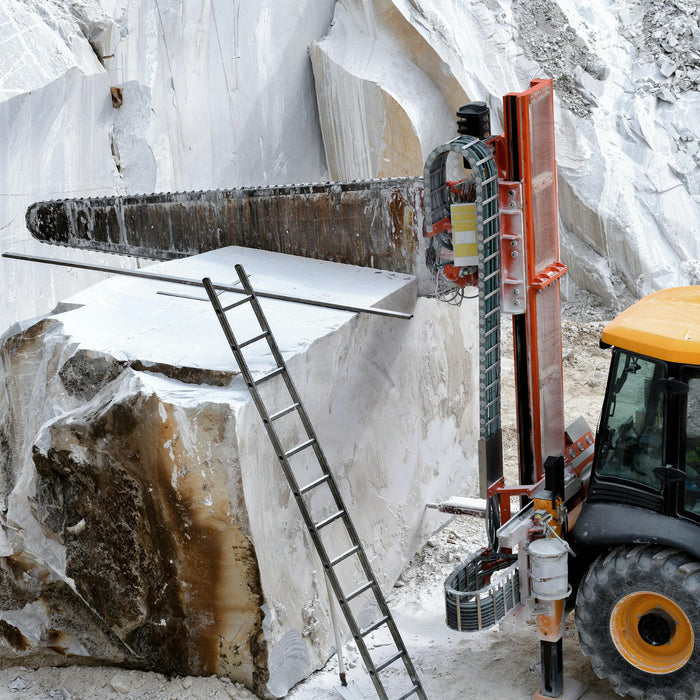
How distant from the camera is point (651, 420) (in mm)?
4211

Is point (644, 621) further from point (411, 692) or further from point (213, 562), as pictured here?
point (213, 562)

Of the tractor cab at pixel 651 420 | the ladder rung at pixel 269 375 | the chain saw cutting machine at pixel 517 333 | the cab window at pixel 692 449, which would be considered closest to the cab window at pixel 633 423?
the tractor cab at pixel 651 420

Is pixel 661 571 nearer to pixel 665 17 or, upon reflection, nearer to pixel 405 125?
pixel 405 125

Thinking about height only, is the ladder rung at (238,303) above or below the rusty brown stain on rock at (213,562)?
above

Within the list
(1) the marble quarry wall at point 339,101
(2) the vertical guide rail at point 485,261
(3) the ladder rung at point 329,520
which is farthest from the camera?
(1) the marble quarry wall at point 339,101

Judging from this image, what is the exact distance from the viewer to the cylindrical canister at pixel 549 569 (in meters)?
4.33

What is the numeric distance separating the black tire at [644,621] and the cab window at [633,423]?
1.15 ft

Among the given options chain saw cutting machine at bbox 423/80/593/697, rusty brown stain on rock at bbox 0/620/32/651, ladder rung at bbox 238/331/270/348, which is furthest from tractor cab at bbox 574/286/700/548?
rusty brown stain on rock at bbox 0/620/32/651

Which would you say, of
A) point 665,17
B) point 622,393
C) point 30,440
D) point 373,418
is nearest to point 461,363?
point 373,418

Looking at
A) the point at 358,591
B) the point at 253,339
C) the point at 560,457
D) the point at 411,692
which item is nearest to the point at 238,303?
the point at 253,339

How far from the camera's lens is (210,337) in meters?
5.07

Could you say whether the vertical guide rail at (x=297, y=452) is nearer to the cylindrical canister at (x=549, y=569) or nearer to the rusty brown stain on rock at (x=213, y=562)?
the rusty brown stain on rock at (x=213, y=562)

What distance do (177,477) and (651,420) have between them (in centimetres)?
213

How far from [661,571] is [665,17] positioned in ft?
29.2
